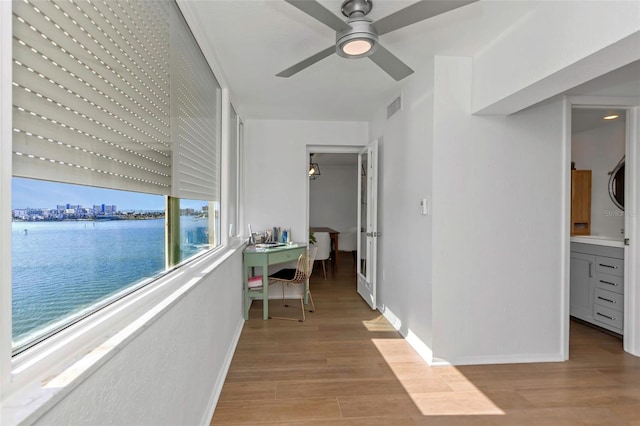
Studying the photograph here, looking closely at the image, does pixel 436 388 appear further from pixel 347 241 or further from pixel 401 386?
pixel 347 241

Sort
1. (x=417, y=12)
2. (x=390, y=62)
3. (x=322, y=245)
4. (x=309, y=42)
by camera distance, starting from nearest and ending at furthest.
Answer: (x=417, y=12) → (x=390, y=62) → (x=309, y=42) → (x=322, y=245)

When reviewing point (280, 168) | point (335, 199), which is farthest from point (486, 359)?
point (335, 199)

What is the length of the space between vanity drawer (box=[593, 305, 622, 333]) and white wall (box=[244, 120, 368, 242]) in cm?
347

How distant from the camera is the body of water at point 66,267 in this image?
0.71 m

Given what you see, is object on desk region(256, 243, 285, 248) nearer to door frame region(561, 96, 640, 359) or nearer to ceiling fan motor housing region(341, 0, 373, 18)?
ceiling fan motor housing region(341, 0, 373, 18)

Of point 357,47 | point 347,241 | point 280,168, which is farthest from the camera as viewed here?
point 347,241

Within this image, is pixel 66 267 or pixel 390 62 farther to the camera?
pixel 390 62

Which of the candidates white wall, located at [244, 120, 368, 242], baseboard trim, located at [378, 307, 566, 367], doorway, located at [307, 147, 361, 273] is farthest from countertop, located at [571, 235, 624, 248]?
doorway, located at [307, 147, 361, 273]

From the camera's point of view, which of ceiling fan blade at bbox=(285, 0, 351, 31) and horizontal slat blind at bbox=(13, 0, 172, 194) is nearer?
horizontal slat blind at bbox=(13, 0, 172, 194)

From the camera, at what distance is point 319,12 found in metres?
1.58

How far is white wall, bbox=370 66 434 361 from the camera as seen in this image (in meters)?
2.70

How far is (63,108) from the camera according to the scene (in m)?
0.82

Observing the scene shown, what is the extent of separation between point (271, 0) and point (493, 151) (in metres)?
2.03

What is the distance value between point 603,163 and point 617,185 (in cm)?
33
